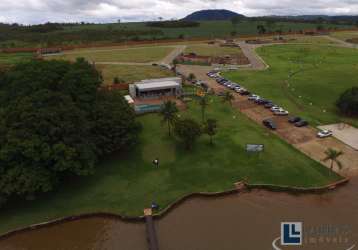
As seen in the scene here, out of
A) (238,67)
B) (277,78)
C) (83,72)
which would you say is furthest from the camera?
(238,67)

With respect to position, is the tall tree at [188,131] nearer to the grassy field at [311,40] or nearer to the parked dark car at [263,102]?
the parked dark car at [263,102]

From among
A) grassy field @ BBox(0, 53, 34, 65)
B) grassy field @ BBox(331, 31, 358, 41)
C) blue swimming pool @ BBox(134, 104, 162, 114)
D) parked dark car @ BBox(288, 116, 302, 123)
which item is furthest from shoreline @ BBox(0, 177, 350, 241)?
grassy field @ BBox(331, 31, 358, 41)

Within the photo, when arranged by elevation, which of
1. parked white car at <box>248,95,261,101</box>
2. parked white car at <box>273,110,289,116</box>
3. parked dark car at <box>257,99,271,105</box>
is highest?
parked white car at <box>248,95,261,101</box>

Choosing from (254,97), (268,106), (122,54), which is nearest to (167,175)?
(268,106)

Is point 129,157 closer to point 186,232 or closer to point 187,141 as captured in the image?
point 187,141

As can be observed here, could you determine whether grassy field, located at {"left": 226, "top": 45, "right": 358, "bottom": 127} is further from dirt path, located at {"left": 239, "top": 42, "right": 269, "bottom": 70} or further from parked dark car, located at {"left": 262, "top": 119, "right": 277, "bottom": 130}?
parked dark car, located at {"left": 262, "top": 119, "right": 277, "bottom": 130}

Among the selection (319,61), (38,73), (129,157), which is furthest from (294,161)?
(319,61)

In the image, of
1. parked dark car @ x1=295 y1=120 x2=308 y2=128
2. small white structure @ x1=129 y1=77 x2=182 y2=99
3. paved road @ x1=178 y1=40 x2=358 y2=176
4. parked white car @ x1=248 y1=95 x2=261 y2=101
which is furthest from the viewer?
small white structure @ x1=129 y1=77 x2=182 y2=99
